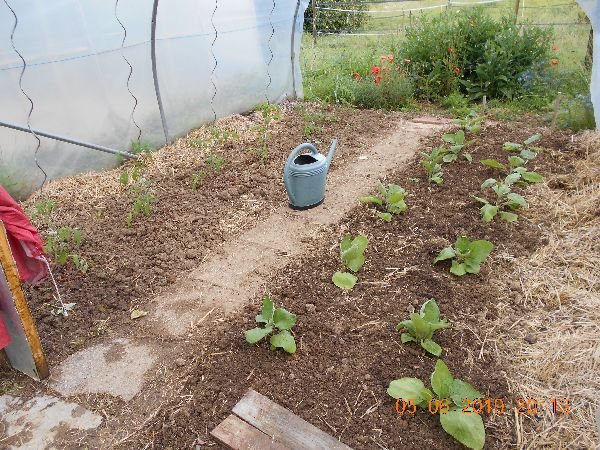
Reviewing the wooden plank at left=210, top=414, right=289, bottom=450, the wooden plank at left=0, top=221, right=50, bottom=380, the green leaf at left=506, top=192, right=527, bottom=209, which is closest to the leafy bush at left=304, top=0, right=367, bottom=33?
the green leaf at left=506, top=192, right=527, bottom=209

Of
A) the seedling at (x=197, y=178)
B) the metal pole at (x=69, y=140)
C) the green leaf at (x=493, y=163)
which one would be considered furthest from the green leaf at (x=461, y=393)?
the metal pole at (x=69, y=140)

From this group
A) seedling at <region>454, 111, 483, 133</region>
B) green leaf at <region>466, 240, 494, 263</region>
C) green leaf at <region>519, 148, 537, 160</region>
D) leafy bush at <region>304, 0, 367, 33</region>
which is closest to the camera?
green leaf at <region>466, 240, 494, 263</region>

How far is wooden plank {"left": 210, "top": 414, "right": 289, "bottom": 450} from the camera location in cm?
185

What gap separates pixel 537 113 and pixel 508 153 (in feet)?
5.54

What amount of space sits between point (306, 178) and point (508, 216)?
1434mm

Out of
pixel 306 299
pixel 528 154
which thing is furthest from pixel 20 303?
pixel 528 154

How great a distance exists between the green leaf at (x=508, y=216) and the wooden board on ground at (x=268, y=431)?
80.4 inches

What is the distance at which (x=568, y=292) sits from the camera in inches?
99.1

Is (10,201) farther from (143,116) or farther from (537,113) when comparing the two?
(537,113)

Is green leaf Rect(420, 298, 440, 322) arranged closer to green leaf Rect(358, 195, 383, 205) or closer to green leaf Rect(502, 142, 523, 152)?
green leaf Rect(358, 195, 383, 205)

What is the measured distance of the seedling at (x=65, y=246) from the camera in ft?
9.94

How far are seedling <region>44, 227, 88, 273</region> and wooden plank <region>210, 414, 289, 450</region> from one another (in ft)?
5.29

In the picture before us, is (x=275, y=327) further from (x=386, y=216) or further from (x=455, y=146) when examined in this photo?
(x=455, y=146)

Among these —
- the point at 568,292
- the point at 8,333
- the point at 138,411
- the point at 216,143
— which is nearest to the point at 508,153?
the point at 568,292
